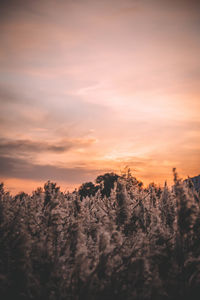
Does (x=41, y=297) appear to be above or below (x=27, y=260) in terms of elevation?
below

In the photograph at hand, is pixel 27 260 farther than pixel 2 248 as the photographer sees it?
No

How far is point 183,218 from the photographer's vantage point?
4012mm

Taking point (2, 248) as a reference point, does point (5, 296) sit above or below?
below

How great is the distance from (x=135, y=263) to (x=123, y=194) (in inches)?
96.2

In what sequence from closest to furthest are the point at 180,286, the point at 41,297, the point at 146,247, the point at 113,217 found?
the point at 41,297
the point at 180,286
the point at 146,247
the point at 113,217

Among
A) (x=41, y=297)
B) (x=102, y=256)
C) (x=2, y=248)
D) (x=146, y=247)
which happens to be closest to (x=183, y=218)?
(x=146, y=247)

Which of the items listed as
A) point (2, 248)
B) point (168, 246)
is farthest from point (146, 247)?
point (2, 248)

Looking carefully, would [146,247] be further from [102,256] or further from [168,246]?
[102,256]

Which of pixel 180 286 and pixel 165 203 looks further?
pixel 165 203

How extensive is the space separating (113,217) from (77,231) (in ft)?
4.21

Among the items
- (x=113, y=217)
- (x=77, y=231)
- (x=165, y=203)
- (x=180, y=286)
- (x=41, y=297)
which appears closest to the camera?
(x=41, y=297)

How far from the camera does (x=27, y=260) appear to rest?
13.2 ft

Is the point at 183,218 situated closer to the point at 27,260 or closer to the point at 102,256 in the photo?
the point at 102,256

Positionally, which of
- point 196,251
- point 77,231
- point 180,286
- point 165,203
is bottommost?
point 180,286
